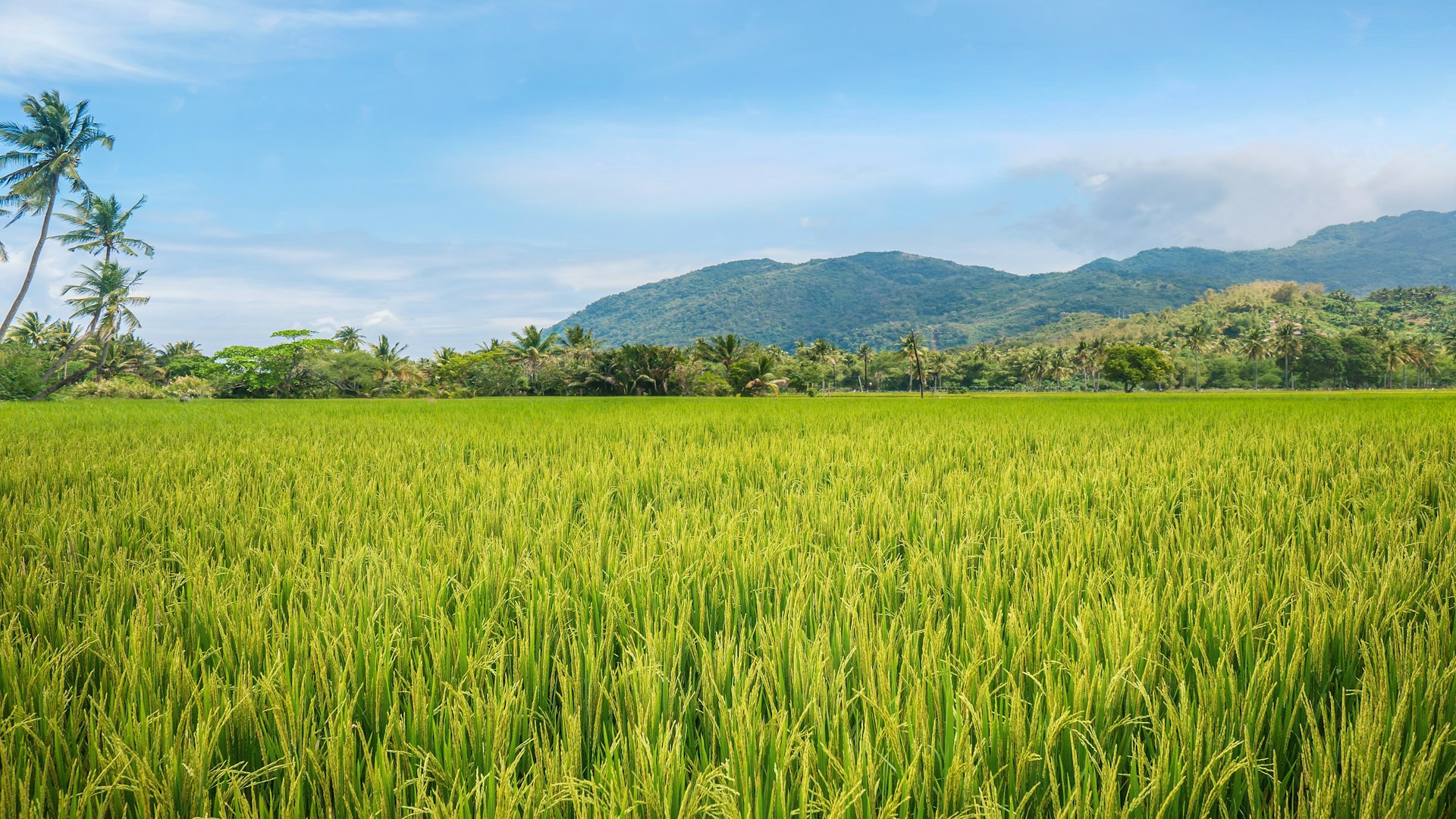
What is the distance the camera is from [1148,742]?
108 cm

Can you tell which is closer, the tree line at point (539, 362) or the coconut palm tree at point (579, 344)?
the tree line at point (539, 362)

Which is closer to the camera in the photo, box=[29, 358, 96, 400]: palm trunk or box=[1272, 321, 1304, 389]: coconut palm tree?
box=[29, 358, 96, 400]: palm trunk

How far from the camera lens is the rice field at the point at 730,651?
2.93ft

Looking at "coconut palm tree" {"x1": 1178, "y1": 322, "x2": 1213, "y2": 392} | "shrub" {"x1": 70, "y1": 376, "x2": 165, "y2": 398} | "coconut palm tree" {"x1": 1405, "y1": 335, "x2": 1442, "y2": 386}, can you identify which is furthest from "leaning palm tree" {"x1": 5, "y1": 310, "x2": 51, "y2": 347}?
"coconut palm tree" {"x1": 1405, "y1": 335, "x2": 1442, "y2": 386}

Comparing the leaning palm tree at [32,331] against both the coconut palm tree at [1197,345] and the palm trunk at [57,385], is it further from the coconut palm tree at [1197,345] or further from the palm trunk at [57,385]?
the coconut palm tree at [1197,345]

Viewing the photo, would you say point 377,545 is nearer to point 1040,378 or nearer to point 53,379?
point 53,379

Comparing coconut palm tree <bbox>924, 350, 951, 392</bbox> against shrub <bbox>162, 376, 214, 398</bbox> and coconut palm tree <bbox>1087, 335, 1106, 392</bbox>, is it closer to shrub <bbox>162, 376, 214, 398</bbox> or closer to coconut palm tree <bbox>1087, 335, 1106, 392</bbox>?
coconut palm tree <bbox>1087, 335, 1106, 392</bbox>

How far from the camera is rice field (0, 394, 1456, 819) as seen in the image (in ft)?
2.93

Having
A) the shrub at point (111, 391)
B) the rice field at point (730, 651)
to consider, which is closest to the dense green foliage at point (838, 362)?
the shrub at point (111, 391)

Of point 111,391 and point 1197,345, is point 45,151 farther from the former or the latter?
point 1197,345

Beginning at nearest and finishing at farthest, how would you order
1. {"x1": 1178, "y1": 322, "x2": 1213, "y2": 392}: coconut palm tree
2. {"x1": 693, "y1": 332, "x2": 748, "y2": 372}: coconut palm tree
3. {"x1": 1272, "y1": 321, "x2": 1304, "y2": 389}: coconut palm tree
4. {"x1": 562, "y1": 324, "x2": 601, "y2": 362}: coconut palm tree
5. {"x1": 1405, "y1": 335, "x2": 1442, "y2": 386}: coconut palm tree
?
{"x1": 562, "y1": 324, "x2": 601, "y2": 362}: coconut palm tree → {"x1": 693, "y1": 332, "x2": 748, "y2": 372}: coconut palm tree → {"x1": 1405, "y1": 335, "x2": 1442, "y2": 386}: coconut palm tree → {"x1": 1272, "y1": 321, "x2": 1304, "y2": 389}: coconut palm tree → {"x1": 1178, "y1": 322, "x2": 1213, "y2": 392}: coconut palm tree

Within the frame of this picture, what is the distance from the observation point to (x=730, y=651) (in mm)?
1237

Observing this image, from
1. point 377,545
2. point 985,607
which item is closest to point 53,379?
point 377,545

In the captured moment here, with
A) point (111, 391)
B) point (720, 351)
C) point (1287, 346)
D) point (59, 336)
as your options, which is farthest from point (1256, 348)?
point (59, 336)
